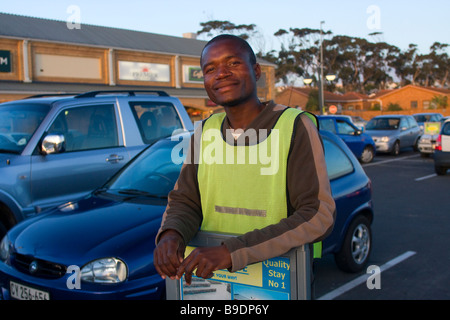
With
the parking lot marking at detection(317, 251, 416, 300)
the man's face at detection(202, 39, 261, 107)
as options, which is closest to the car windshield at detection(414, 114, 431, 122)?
the parking lot marking at detection(317, 251, 416, 300)

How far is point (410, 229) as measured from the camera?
6.95 meters

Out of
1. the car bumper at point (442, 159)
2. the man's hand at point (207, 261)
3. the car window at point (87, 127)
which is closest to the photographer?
the man's hand at point (207, 261)

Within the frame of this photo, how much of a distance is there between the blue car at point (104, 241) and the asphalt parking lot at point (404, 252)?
441mm

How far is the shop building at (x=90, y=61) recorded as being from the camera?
84.6 ft

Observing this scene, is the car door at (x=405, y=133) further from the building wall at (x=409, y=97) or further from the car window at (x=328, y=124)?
the building wall at (x=409, y=97)

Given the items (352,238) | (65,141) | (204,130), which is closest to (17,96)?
(65,141)

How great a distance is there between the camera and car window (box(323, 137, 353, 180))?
4.95 m

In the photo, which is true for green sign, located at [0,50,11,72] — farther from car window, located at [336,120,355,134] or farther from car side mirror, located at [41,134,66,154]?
car side mirror, located at [41,134,66,154]

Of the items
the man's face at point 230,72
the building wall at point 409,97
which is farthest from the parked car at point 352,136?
the building wall at point 409,97

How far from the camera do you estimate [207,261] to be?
1.63m

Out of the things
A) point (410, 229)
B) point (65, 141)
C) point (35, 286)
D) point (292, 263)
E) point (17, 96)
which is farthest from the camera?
point (17, 96)

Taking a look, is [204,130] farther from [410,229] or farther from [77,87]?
[77,87]

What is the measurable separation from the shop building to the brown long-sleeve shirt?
24882mm
